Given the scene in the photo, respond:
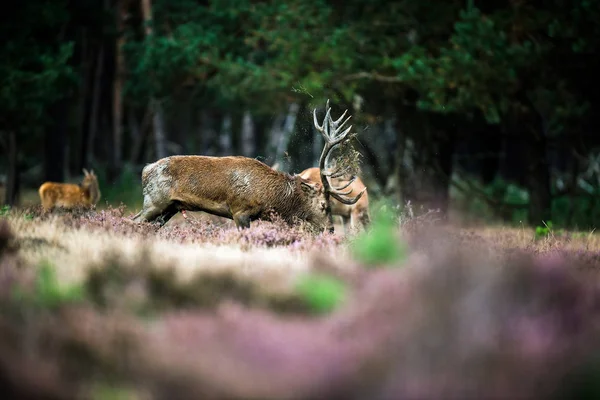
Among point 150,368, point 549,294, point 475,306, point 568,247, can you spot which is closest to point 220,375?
point 150,368

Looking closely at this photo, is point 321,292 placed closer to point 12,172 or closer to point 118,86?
point 12,172

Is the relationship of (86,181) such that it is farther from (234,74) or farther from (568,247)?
(568,247)

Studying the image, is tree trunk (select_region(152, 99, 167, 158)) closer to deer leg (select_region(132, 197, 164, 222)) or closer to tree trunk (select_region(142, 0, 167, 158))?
tree trunk (select_region(142, 0, 167, 158))

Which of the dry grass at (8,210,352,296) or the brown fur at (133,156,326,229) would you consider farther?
the brown fur at (133,156,326,229)

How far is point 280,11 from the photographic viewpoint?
2048 centimetres

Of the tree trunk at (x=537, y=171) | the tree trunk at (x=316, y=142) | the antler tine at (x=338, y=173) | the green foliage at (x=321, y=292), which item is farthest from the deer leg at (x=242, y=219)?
the tree trunk at (x=537, y=171)

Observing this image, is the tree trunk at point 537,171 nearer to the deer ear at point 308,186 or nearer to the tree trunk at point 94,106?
the deer ear at point 308,186

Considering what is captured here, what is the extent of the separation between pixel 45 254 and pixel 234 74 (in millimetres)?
14520

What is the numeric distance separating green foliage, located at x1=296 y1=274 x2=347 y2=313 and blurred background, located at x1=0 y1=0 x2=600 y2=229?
6.11 metres

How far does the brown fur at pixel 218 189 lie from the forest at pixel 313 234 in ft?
0.08

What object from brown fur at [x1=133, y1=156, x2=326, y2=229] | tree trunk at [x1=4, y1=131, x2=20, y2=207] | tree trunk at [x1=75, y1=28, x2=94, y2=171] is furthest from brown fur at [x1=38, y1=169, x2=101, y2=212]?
tree trunk at [x1=75, y1=28, x2=94, y2=171]

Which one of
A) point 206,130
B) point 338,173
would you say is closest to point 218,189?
point 338,173

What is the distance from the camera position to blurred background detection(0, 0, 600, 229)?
54.5 ft

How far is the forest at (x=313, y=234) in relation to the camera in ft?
15.4
